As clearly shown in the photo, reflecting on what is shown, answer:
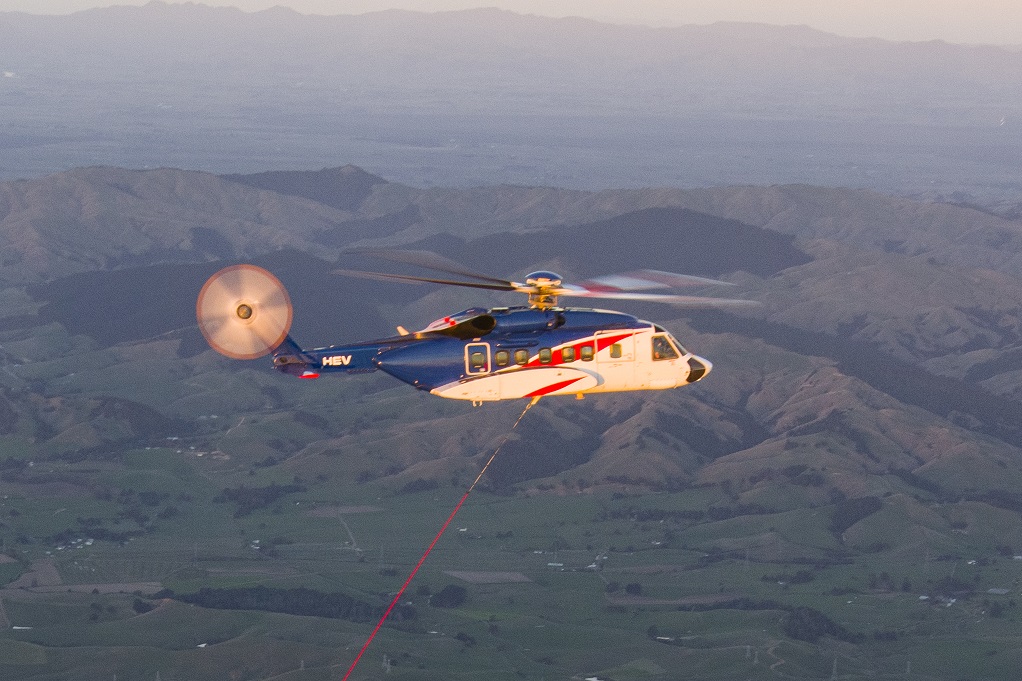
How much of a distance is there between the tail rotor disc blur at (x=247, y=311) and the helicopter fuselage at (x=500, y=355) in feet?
8.09

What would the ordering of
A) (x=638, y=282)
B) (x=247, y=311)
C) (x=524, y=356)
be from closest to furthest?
(x=247, y=311) < (x=638, y=282) < (x=524, y=356)

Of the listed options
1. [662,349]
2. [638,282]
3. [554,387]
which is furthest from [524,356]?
[662,349]

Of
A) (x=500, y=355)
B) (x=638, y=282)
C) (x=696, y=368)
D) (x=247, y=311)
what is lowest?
(x=696, y=368)

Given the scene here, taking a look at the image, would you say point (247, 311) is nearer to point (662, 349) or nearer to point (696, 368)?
point (662, 349)

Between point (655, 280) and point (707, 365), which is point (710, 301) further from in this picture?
point (707, 365)

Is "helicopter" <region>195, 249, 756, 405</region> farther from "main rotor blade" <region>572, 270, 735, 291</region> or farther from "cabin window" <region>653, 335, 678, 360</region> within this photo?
"cabin window" <region>653, 335, 678, 360</region>

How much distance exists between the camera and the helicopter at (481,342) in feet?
273

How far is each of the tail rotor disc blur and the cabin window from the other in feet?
58.4

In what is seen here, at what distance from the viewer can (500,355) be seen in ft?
279

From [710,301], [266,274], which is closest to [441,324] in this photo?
[266,274]

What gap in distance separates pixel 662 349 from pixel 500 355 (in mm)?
8872

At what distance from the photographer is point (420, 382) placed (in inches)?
3351

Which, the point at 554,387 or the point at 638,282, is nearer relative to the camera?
the point at 638,282

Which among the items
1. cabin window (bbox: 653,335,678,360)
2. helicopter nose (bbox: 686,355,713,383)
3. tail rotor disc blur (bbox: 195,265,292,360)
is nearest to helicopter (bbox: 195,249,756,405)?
tail rotor disc blur (bbox: 195,265,292,360)
